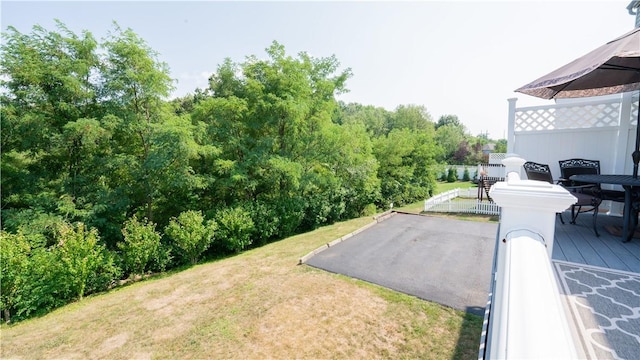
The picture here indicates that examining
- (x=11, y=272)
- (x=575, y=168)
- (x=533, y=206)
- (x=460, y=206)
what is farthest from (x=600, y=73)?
(x=11, y=272)

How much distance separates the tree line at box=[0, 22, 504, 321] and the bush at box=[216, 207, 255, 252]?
0.04m

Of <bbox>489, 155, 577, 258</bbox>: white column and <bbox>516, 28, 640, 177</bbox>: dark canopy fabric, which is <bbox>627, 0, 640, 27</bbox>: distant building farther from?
<bbox>489, 155, 577, 258</bbox>: white column

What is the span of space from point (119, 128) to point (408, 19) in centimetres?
783

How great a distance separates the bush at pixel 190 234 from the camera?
687 centimetres

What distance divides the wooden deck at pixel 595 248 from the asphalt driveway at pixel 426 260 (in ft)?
4.37

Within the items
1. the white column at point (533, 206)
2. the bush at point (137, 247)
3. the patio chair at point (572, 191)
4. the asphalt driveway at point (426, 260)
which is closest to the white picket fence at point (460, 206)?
the asphalt driveway at point (426, 260)

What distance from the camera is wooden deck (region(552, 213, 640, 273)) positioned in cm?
260

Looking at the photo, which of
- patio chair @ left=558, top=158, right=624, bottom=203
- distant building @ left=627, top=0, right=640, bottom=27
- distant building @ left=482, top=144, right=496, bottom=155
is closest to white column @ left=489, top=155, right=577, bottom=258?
patio chair @ left=558, top=158, right=624, bottom=203

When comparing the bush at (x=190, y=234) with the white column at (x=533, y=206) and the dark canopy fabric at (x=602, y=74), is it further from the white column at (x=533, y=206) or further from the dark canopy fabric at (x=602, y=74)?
the dark canopy fabric at (x=602, y=74)

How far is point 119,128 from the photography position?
273 inches

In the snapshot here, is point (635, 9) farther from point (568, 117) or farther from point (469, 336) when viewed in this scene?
point (469, 336)

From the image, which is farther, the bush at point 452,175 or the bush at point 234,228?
the bush at point 452,175

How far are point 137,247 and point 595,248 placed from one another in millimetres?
8081

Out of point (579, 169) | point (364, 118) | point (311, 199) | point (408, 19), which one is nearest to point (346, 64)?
point (408, 19)
